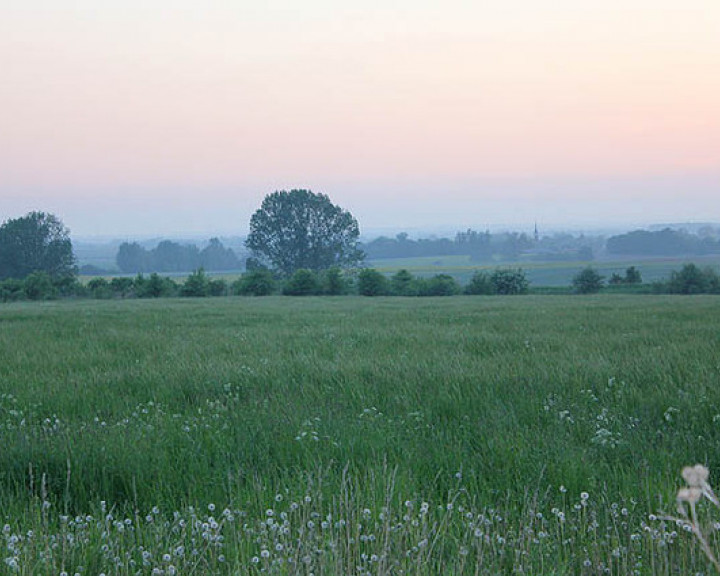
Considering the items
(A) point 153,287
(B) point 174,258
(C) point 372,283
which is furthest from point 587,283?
(B) point 174,258

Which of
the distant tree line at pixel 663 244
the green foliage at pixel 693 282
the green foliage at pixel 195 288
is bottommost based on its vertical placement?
the green foliage at pixel 693 282

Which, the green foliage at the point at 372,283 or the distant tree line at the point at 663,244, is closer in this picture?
the green foliage at the point at 372,283

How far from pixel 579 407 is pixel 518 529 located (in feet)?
8.68

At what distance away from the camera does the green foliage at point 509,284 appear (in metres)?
48.9

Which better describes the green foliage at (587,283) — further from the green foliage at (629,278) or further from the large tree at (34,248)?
the large tree at (34,248)

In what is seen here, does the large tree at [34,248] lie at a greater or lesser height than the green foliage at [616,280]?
greater

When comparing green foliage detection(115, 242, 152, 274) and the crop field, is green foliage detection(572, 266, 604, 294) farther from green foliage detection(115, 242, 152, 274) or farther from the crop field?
green foliage detection(115, 242, 152, 274)

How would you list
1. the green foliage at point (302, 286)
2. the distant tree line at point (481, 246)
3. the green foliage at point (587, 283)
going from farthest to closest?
the distant tree line at point (481, 246) → the green foliage at point (587, 283) → the green foliage at point (302, 286)

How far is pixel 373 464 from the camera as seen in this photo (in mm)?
4465

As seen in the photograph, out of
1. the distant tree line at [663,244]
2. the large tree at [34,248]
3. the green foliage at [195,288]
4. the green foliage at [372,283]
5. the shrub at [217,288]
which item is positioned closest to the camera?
the green foliage at [195,288]

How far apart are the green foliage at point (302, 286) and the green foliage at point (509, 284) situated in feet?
45.3

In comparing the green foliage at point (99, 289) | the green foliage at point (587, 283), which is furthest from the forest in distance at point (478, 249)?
the green foliage at point (99, 289)

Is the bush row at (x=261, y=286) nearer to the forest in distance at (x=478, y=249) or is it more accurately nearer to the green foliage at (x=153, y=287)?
the green foliage at (x=153, y=287)

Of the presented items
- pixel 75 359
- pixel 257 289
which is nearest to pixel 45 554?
pixel 75 359
